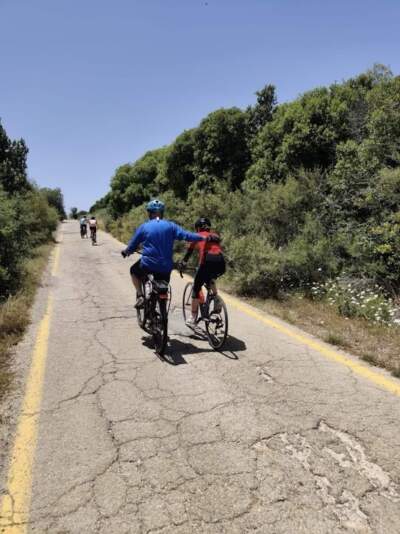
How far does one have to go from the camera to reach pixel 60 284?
11672 mm

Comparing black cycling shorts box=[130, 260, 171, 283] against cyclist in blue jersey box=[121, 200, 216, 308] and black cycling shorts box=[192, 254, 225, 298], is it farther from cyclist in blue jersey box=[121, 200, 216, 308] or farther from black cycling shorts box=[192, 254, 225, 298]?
black cycling shorts box=[192, 254, 225, 298]

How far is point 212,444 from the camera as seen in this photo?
139 inches

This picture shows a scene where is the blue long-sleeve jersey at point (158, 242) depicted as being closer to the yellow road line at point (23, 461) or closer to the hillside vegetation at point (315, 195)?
the yellow road line at point (23, 461)

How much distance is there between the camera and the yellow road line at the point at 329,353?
4691 mm

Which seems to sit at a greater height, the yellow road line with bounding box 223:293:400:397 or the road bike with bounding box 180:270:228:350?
the road bike with bounding box 180:270:228:350

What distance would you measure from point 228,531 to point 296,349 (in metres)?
3.59

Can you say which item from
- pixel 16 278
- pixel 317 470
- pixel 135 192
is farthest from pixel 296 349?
pixel 135 192

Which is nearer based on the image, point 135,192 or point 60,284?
point 60,284

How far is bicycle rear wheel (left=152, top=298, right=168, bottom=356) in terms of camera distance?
5660mm

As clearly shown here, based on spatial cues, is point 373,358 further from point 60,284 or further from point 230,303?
point 60,284

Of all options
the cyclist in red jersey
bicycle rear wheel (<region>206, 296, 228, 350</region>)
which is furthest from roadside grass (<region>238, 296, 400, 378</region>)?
the cyclist in red jersey

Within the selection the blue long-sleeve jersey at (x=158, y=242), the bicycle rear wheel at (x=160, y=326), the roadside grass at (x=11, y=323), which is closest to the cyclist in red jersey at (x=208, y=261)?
the blue long-sleeve jersey at (x=158, y=242)

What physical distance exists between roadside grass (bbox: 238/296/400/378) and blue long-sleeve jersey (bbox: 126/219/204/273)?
2.77 metres

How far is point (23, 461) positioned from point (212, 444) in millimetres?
1588
